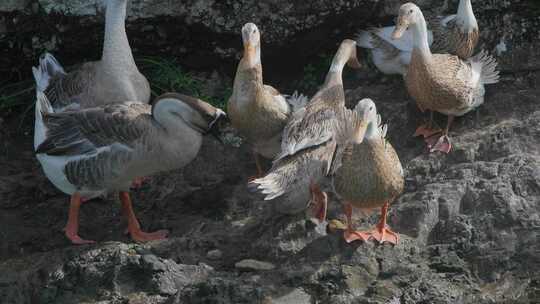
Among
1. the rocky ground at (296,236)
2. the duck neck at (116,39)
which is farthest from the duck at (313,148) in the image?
the duck neck at (116,39)

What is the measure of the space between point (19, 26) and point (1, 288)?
2.69 meters

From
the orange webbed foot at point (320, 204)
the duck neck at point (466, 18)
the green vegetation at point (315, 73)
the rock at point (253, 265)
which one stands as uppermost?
the duck neck at point (466, 18)

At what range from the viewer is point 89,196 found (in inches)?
288

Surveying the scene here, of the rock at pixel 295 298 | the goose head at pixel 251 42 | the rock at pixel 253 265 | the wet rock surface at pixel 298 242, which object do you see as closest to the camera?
the rock at pixel 295 298

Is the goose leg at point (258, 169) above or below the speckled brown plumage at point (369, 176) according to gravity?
below

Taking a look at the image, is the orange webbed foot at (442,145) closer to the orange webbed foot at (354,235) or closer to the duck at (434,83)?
the duck at (434,83)

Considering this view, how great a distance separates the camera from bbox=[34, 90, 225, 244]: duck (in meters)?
6.85

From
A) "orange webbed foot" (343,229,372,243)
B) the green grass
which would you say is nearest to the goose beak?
"orange webbed foot" (343,229,372,243)

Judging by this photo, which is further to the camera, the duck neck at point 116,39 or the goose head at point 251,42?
the duck neck at point 116,39

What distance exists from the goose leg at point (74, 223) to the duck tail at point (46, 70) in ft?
4.08

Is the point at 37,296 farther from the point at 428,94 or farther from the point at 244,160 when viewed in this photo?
the point at 428,94

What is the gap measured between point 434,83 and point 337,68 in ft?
2.66

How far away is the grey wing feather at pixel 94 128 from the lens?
693 centimetres

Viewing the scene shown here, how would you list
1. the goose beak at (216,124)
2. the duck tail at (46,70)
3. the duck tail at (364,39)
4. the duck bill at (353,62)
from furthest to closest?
1. the duck tail at (364,39)
2. the duck bill at (353,62)
3. the duck tail at (46,70)
4. the goose beak at (216,124)
